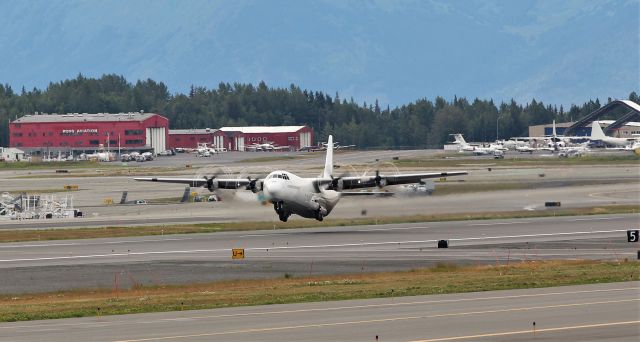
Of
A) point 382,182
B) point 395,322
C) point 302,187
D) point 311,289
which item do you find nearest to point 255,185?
point 302,187

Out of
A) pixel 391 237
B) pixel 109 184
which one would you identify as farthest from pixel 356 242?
pixel 109 184

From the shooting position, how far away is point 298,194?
75688mm

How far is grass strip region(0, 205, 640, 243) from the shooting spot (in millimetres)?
79562

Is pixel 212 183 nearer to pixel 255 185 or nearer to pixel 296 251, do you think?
pixel 255 185

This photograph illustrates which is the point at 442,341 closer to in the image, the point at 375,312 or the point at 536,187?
the point at 375,312

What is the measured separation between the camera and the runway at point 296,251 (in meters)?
55.9

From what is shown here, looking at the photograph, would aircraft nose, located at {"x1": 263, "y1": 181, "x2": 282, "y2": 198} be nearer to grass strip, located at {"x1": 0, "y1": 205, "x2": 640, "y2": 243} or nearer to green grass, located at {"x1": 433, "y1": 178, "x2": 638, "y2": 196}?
grass strip, located at {"x1": 0, "y1": 205, "x2": 640, "y2": 243}

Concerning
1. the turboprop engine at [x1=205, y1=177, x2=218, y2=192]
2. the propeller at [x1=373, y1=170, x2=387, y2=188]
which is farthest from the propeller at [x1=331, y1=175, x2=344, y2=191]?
the turboprop engine at [x1=205, y1=177, x2=218, y2=192]

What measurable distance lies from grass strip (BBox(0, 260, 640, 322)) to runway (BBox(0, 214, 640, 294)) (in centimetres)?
259

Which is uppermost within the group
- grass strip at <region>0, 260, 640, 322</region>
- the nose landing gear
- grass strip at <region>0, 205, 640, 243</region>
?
the nose landing gear

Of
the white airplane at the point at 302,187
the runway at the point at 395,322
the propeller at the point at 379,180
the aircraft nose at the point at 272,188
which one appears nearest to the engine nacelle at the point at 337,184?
the white airplane at the point at 302,187

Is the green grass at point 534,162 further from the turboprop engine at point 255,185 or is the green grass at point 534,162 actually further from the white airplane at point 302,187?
the turboprop engine at point 255,185

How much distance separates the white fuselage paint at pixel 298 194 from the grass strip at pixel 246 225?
A: 4.79m

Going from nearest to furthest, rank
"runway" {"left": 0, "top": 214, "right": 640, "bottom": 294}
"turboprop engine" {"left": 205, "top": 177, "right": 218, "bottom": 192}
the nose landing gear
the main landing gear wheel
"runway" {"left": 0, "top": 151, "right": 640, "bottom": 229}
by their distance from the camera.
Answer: "runway" {"left": 0, "top": 214, "right": 640, "bottom": 294}
the nose landing gear
the main landing gear wheel
"turboprop engine" {"left": 205, "top": 177, "right": 218, "bottom": 192}
"runway" {"left": 0, "top": 151, "right": 640, "bottom": 229}
